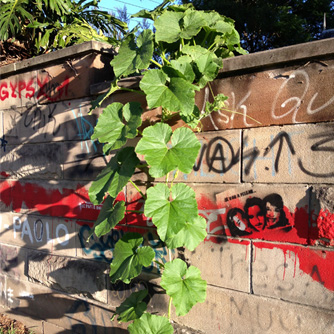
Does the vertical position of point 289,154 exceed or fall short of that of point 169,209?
it exceeds it

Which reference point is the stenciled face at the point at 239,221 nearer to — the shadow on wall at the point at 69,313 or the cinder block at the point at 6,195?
the shadow on wall at the point at 69,313

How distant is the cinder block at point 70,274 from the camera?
2.95 m

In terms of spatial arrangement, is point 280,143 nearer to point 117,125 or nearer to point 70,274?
point 117,125

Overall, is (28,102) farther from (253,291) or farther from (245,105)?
(253,291)

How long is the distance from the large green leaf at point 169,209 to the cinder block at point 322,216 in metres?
0.68

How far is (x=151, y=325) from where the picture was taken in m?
2.17

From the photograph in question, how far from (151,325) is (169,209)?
80cm

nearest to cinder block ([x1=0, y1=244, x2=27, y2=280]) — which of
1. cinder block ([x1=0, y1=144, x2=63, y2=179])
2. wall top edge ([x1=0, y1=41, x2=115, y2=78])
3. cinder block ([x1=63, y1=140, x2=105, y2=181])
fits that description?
cinder block ([x1=0, y1=144, x2=63, y2=179])

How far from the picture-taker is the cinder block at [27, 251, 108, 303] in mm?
2953

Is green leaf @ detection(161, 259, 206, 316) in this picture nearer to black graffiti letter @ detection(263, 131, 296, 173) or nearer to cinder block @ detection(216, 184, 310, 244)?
cinder block @ detection(216, 184, 310, 244)

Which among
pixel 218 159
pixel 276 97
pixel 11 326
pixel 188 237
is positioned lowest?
pixel 11 326

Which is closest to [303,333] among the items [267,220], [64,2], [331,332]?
[331,332]

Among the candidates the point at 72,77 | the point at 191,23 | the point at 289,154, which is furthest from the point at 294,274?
the point at 72,77

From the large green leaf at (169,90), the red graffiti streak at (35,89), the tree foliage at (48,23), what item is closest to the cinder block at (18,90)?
the red graffiti streak at (35,89)
